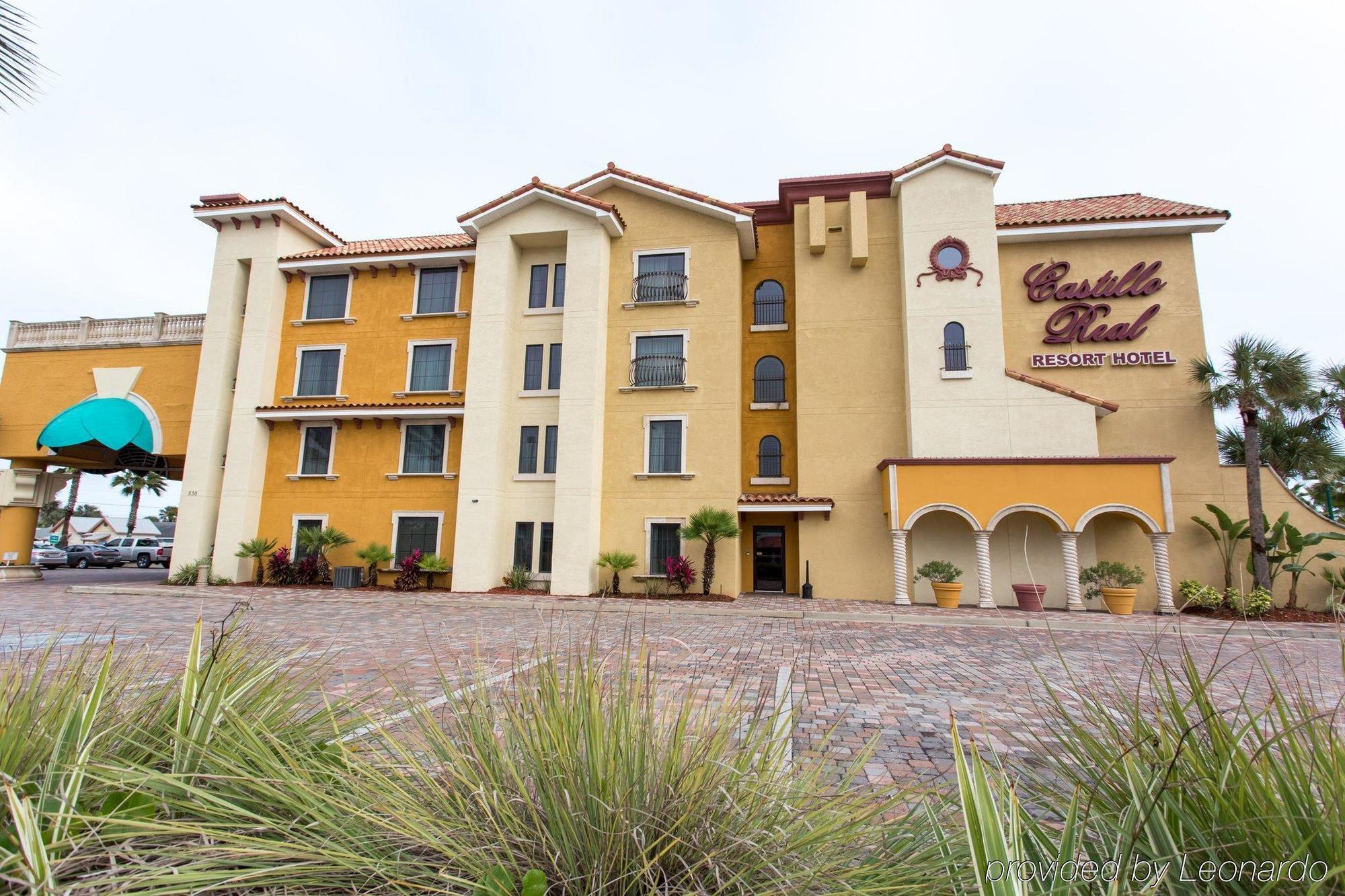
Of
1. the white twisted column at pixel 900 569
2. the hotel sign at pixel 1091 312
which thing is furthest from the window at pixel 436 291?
the hotel sign at pixel 1091 312

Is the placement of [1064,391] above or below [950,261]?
below

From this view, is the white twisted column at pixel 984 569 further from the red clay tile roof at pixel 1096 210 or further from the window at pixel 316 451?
the window at pixel 316 451

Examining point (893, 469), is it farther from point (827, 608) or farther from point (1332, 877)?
point (1332, 877)

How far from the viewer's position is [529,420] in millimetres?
23047

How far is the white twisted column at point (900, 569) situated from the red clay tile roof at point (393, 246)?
1833 cm

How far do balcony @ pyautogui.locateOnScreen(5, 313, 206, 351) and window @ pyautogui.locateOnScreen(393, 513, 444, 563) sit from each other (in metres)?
11.2

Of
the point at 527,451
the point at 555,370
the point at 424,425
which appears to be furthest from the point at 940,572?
the point at 424,425

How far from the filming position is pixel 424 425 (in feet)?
78.6

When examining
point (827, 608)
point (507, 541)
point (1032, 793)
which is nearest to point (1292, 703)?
point (1032, 793)

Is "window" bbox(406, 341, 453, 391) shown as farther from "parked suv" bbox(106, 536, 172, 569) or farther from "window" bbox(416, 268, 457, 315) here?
"parked suv" bbox(106, 536, 172, 569)

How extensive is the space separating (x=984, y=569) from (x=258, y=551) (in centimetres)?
2386

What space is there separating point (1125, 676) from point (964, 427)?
43.2ft

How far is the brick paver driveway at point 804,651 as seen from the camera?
18.8ft

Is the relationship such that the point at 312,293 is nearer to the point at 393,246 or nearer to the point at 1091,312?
the point at 393,246
